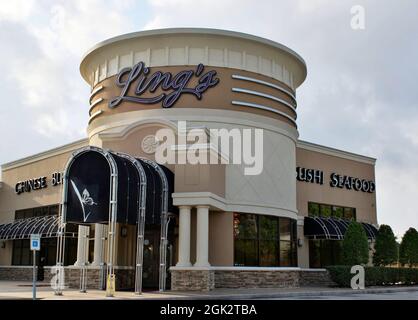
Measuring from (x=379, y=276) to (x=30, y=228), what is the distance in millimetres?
21691

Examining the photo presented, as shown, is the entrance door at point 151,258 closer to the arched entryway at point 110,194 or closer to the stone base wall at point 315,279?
the arched entryway at point 110,194

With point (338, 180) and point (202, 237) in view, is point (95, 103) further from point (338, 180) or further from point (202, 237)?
point (338, 180)

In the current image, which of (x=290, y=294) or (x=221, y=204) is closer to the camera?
(x=290, y=294)

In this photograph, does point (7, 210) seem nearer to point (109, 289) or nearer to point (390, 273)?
point (109, 289)

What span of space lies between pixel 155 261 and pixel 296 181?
11.5 m

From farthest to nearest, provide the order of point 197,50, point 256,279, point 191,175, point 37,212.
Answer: point 37,212 < point 197,50 < point 256,279 < point 191,175

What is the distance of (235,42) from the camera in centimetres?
3083

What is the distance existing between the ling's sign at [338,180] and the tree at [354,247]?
208 inches

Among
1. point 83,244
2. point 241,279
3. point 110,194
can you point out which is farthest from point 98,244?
point 241,279

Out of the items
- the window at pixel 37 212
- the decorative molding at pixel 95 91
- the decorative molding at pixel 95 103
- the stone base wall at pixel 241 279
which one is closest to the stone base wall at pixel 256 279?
the stone base wall at pixel 241 279

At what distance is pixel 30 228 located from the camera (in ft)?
123

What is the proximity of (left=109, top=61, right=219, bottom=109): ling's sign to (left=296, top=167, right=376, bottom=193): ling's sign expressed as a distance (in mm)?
9468

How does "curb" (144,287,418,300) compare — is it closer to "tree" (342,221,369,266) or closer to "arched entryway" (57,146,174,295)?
"tree" (342,221,369,266)

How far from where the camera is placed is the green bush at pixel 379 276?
31328mm
